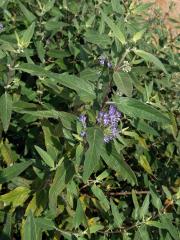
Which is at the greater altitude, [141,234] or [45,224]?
[45,224]

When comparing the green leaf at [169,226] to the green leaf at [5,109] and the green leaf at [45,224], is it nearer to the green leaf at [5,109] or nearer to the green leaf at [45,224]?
the green leaf at [45,224]

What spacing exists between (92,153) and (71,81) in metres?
0.32

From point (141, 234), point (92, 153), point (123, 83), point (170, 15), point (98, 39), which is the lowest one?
point (141, 234)

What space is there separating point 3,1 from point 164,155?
1.48m

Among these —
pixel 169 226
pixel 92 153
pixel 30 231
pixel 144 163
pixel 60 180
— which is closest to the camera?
pixel 30 231

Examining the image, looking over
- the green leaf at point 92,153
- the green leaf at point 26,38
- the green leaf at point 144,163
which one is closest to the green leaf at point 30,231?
the green leaf at point 92,153

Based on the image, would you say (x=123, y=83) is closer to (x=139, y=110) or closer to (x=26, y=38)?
(x=139, y=110)

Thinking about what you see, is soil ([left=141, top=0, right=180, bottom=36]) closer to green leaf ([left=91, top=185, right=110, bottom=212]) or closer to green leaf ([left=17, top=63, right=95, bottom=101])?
green leaf ([left=91, top=185, right=110, bottom=212])

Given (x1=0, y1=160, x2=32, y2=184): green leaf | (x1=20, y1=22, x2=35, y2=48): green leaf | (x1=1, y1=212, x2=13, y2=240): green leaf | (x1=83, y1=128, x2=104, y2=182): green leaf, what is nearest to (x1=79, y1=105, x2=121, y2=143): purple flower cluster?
(x1=83, y1=128, x2=104, y2=182): green leaf

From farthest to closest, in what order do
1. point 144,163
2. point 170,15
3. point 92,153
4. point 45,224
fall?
point 170,15 → point 144,163 → point 45,224 → point 92,153

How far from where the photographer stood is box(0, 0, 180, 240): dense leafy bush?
6.37 feet

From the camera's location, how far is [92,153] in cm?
180

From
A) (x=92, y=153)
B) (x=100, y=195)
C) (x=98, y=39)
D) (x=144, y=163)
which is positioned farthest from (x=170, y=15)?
(x=92, y=153)

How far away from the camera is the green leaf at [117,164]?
1.93 m
